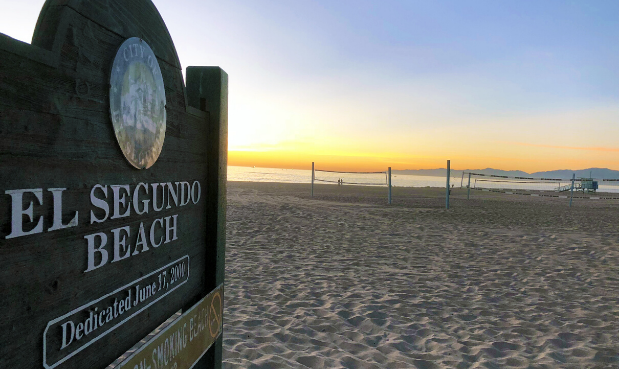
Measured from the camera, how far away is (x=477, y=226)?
9641mm

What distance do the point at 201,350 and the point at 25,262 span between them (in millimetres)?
997

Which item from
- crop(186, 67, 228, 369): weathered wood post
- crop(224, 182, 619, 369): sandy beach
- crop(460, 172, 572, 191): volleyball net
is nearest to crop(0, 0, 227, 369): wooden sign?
crop(186, 67, 228, 369): weathered wood post

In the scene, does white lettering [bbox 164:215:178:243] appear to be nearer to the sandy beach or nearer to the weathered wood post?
the weathered wood post

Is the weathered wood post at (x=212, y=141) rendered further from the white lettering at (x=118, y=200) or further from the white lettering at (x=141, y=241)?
the white lettering at (x=118, y=200)

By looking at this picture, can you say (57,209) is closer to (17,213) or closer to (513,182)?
(17,213)

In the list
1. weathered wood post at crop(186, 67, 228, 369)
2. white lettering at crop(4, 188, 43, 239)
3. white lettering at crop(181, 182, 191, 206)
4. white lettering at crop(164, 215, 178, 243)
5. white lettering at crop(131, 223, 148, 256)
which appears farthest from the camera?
weathered wood post at crop(186, 67, 228, 369)

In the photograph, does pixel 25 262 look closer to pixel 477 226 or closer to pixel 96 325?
pixel 96 325

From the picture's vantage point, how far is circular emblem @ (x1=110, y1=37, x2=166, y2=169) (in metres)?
1.15

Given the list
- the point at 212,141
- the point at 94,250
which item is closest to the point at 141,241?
the point at 94,250

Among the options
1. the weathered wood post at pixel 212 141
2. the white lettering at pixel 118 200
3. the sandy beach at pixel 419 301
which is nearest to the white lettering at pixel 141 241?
the white lettering at pixel 118 200

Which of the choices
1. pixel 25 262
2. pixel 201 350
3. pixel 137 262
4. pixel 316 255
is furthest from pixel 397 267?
pixel 25 262

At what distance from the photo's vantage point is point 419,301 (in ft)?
13.4

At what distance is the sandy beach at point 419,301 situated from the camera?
116 inches

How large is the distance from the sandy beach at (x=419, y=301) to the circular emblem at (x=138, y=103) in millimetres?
1981
